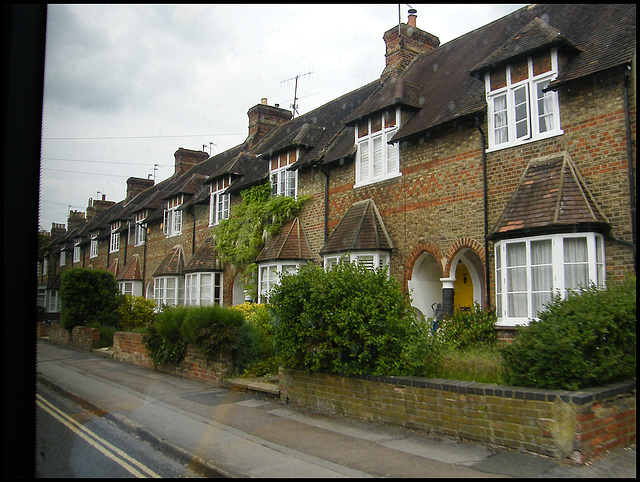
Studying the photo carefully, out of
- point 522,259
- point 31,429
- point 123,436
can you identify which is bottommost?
point 123,436

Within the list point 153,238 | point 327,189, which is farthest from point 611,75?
point 153,238

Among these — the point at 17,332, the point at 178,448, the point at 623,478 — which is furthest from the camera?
the point at 178,448

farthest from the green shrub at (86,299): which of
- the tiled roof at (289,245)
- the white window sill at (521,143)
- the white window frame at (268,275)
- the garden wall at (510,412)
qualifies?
the white window sill at (521,143)

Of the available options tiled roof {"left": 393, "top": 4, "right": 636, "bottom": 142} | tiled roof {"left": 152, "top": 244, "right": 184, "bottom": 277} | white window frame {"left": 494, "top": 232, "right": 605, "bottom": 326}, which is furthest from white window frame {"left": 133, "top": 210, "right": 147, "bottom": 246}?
white window frame {"left": 494, "top": 232, "right": 605, "bottom": 326}

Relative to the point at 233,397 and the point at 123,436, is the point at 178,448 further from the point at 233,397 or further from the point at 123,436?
the point at 233,397

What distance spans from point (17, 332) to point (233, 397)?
793cm

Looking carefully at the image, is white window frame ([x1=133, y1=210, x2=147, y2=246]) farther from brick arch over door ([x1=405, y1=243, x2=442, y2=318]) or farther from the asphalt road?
the asphalt road

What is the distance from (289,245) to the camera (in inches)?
723

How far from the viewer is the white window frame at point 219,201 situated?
79.0 feet

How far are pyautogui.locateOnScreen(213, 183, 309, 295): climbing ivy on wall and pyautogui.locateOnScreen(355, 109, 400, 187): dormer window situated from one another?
116 inches

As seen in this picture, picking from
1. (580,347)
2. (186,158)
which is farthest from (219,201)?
(580,347)

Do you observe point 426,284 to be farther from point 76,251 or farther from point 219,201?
point 76,251

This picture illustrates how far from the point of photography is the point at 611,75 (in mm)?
10523

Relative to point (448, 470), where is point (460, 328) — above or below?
above
